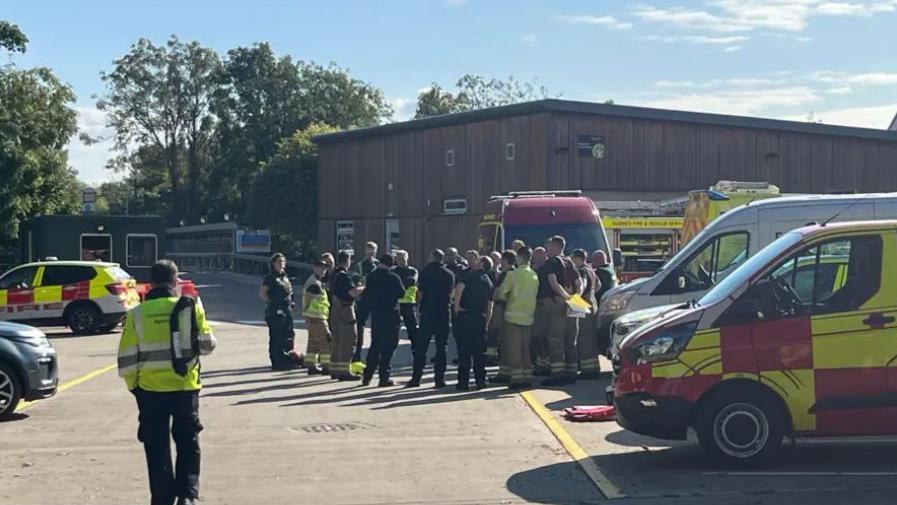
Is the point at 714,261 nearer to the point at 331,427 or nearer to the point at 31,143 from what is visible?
the point at 331,427

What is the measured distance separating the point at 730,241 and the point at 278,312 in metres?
6.79

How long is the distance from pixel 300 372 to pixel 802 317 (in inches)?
384

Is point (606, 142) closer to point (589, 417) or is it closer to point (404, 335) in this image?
point (404, 335)

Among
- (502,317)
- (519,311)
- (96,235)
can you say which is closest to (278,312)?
(502,317)

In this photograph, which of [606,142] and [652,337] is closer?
[652,337]

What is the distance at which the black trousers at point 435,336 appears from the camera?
14.8 m

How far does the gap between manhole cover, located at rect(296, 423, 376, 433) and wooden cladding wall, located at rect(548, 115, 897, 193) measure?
25.9 m

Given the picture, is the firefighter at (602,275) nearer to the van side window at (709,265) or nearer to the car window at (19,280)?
the van side window at (709,265)

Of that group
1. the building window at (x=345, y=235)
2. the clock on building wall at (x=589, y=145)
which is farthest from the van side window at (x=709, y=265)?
the building window at (x=345, y=235)

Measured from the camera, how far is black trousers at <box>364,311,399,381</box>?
1477 centimetres

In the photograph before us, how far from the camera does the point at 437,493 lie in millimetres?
8477

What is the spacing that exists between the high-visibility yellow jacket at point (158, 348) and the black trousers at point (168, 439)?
8cm

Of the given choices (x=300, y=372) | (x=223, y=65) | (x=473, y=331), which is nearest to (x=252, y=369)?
(x=300, y=372)

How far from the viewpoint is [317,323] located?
17.0 metres
